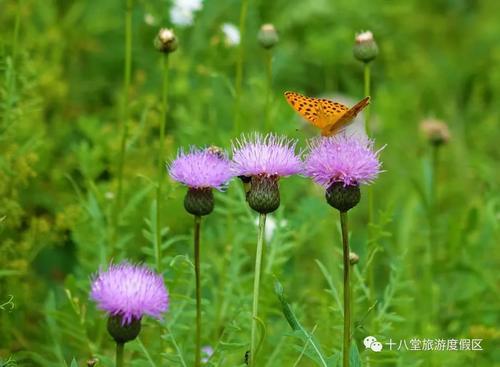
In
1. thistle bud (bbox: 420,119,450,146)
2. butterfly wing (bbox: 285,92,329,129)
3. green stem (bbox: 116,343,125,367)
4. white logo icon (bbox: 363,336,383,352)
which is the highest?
thistle bud (bbox: 420,119,450,146)

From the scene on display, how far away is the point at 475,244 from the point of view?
11.1ft

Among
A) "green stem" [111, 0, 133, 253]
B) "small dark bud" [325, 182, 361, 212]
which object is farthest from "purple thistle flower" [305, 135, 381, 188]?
"green stem" [111, 0, 133, 253]

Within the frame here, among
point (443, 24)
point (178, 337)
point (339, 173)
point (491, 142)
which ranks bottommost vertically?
point (178, 337)

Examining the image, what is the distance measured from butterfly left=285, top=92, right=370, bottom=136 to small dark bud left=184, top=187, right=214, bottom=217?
34cm

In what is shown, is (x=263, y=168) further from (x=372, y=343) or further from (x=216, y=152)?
(x=372, y=343)

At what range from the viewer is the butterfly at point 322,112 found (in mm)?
2205

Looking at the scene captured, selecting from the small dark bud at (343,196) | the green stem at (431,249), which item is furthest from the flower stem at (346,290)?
the green stem at (431,249)

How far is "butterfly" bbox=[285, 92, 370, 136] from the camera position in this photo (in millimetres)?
2205

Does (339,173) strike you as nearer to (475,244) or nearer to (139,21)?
(475,244)

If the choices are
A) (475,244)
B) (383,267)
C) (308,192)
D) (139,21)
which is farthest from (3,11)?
(475,244)

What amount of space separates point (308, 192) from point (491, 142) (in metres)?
1.19

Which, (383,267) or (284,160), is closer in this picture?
(284,160)

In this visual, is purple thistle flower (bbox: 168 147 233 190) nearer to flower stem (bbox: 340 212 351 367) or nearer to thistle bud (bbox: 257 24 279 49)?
flower stem (bbox: 340 212 351 367)

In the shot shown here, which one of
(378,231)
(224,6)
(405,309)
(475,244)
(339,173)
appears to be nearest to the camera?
(339,173)
